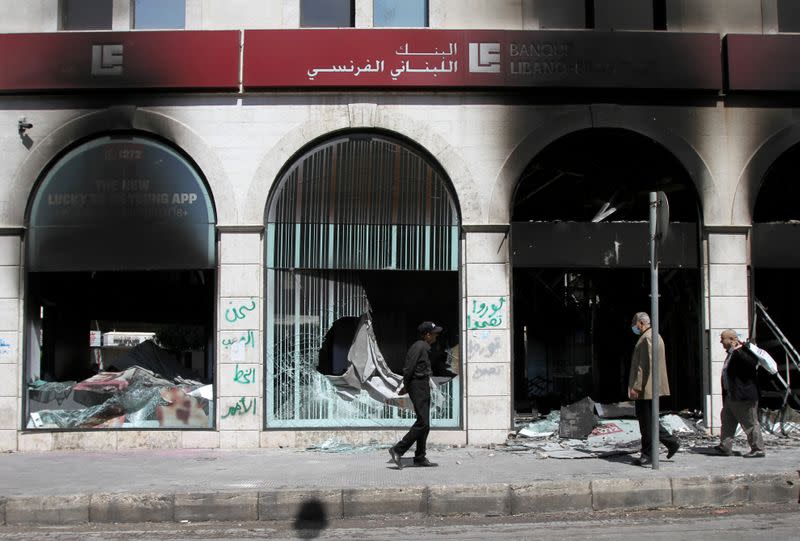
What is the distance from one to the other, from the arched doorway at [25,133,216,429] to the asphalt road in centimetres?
411

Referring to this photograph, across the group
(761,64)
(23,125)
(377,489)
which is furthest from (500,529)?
(23,125)

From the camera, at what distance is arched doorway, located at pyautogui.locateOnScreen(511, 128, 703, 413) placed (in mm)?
11742

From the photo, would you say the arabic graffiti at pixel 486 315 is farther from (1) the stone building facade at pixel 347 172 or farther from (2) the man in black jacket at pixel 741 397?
(2) the man in black jacket at pixel 741 397

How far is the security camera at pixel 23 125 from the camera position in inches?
448

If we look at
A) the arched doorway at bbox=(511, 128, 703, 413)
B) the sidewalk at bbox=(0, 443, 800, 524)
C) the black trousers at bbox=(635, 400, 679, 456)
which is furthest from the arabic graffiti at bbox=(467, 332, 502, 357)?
the black trousers at bbox=(635, 400, 679, 456)

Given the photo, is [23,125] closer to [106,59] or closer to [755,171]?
[106,59]

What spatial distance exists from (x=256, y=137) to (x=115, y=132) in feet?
6.66

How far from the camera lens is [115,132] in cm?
1165

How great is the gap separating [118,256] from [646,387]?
7223 millimetres

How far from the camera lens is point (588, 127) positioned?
1159 cm

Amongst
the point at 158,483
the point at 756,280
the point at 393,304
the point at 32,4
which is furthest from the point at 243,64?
the point at 756,280

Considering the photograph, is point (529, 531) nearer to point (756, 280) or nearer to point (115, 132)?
point (756, 280)

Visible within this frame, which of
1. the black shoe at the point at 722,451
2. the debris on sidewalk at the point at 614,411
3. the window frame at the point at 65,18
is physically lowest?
the black shoe at the point at 722,451

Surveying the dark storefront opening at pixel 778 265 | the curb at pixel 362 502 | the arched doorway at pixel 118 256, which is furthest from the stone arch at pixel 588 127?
the curb at pixel 362 502
